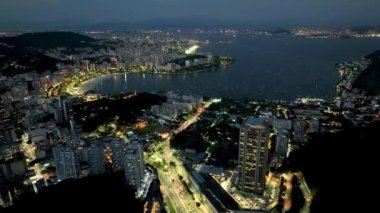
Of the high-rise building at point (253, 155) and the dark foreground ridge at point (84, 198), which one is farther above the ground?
the high-rise building at point (253, 155)

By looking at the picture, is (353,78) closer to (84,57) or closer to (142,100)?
→ (142,100)

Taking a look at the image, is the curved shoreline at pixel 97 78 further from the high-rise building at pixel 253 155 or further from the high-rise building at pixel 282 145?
the high-rise building at pixel 253 155

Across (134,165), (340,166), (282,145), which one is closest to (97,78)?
(134,165)

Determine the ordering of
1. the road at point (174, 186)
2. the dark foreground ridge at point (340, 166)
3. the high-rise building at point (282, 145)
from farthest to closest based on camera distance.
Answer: the high-rise building at point (282, 145) < the road at point (174, 186) < the dark foreground ridge at point (340, 166)

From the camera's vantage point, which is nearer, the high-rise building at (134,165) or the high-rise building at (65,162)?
the high-rise building at (134,165)

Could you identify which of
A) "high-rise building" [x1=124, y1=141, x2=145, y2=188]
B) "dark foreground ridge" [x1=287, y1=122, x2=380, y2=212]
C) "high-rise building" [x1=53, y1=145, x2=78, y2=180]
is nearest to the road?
"high-rise building" [x1=124, y1=141, x2=145, y2=188]

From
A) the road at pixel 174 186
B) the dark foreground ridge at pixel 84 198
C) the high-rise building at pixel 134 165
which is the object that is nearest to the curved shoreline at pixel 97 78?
the road at pixel 174 186
